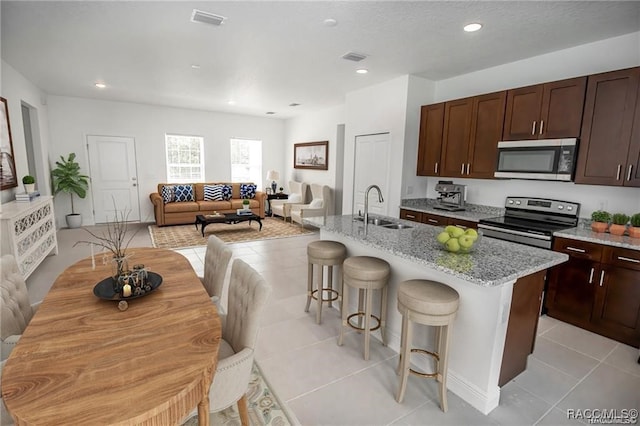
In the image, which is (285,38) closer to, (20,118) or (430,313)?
(430,313)

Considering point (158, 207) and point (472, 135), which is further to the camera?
point (158, 207)

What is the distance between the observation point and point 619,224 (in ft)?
9.24

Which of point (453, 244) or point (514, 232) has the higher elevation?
point (453, 244)

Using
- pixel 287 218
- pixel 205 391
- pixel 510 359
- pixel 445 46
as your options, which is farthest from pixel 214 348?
pixel 287 218

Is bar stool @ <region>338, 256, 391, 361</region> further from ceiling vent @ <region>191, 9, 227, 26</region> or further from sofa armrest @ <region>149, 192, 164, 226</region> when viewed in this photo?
sofa armrest @ <region>149, 192, 164, 226</region>

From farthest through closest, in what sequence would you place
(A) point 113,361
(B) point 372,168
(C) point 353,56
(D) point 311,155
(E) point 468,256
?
(D) point 311,155 < (B) point 372,168 < (C) point 353,56 < (E) point 468,256 < (A) point 113,361

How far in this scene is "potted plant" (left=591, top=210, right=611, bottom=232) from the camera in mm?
2892

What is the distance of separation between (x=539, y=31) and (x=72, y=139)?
8100 millimetres

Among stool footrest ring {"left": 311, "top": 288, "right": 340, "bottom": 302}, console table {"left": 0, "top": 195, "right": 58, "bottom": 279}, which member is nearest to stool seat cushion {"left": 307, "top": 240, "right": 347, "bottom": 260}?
stool footrest ring {"left": 311, "top": 288, "right": 340, "bottom": 302}

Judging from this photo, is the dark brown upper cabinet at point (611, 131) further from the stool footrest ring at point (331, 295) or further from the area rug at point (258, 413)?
the area rug at point (258, 413)

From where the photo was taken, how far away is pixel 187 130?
7.59m

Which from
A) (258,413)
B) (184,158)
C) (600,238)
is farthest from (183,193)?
(600,238)

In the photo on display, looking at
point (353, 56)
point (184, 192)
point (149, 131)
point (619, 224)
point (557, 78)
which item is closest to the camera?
point (619, 224)

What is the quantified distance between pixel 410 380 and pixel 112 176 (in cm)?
743
